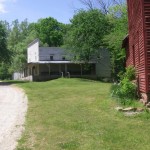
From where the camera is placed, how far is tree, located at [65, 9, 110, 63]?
50.8 meters

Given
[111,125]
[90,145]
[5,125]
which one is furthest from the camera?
[5,125]

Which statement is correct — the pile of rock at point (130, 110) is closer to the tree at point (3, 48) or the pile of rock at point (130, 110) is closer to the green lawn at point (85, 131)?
the green lawn at point (85, 131)

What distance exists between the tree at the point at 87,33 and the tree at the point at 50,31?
35.5 m

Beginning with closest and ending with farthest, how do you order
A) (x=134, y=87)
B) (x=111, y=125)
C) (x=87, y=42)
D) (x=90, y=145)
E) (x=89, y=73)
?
1. (x=90, y=145)
2. (x=111, y=125)
3. (x=134, y=87)
4. (x=87, y=42)
5. (x=89, y=73)

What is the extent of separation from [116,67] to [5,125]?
4591 centimetres

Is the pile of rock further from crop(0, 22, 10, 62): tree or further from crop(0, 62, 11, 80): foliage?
crop(0, 62, 11, 80): foliage

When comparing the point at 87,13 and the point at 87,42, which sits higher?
the point at 87,13

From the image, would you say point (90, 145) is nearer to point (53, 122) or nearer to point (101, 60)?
point (53, 122)

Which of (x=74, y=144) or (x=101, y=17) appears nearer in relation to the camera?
(x=74, y=144)

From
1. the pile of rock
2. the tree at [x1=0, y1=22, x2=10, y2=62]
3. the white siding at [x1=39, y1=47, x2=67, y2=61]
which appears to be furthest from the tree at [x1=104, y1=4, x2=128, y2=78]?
the pile of rock

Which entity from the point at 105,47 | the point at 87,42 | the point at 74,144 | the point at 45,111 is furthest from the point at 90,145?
the point at 105,47

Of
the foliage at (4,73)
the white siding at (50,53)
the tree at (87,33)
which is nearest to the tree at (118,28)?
the tree at (87,33)

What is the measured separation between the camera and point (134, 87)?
1717 centimetres

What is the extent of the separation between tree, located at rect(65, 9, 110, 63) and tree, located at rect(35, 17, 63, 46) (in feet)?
117
